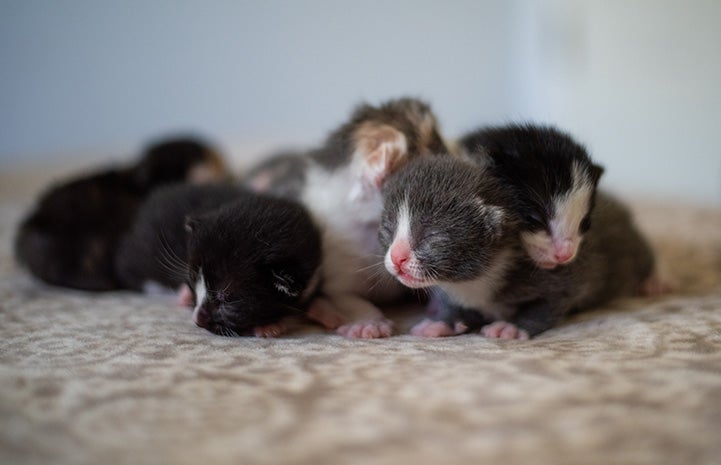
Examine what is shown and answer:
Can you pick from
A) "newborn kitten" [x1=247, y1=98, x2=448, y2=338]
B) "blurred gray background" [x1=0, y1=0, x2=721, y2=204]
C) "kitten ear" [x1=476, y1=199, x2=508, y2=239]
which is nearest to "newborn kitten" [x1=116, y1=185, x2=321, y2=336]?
"newborn kitten" [x1=247, y1=98, x2=448, y2=338]

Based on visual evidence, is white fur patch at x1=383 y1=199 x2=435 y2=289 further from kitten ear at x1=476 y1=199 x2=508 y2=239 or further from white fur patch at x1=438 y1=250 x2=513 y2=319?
kitten ear at x1=476 y1=199 x2=508 y2=239

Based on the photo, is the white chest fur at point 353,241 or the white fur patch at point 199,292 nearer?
the white fur patch at point 199,292

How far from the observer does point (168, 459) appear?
912mm

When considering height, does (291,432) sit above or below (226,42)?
below

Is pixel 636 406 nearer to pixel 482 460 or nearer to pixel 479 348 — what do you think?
pixel 482 460

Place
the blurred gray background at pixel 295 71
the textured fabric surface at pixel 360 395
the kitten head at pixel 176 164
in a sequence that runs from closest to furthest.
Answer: the textured fabric surface at pixel 360 395 → the kitten head at pixel 176 164 → the blurred gray background at pixel 295 71

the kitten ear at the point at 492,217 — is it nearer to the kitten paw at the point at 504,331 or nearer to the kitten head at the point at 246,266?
the kitten paw at the point at 504,331

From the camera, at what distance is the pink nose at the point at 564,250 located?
166 cm

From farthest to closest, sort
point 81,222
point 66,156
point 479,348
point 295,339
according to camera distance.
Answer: point 66,156
point 81,222
point 295,339
point 479,348

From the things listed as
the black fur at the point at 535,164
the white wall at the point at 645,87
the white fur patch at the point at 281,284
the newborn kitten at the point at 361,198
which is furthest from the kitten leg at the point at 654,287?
the white wall at the point at 645,87

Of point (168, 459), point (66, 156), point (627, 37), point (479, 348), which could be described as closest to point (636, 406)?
point (479, 348)

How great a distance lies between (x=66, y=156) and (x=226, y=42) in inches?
81.2

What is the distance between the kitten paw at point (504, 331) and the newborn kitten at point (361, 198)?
30 cm

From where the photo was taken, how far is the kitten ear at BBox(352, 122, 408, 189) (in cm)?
192
